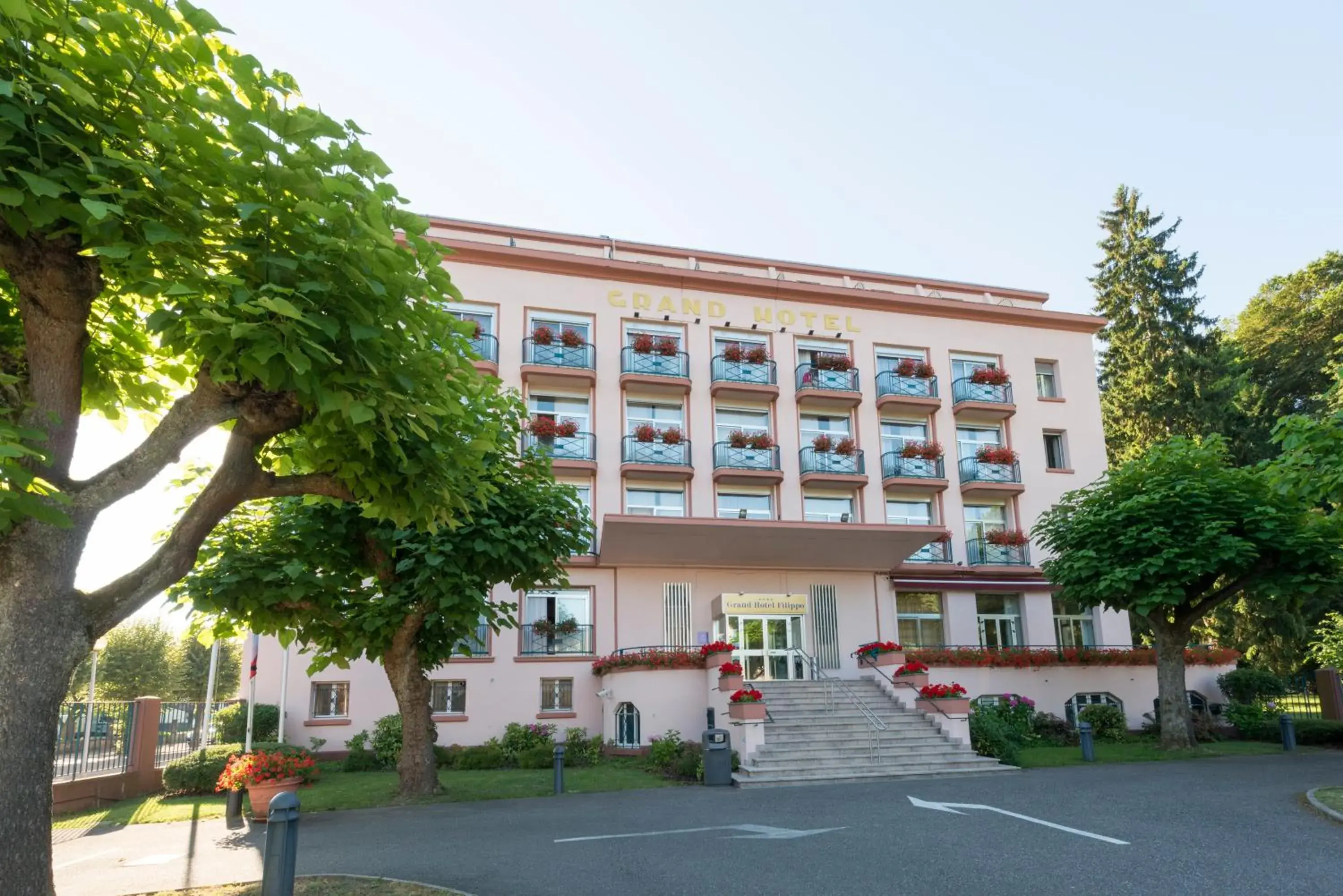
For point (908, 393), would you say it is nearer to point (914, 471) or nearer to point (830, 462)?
point (914, 471)

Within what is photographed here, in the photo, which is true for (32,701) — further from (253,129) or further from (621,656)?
(621,656)

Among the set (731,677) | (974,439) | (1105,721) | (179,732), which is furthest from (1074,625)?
(179,732)

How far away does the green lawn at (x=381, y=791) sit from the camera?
507 inches

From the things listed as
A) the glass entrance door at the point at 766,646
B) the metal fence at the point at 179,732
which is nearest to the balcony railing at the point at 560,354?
the glass entrance door at the point at 766,646

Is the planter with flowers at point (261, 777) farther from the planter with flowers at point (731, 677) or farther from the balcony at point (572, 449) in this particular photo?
the balcony at point (572, 449)

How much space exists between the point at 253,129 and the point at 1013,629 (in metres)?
25.9

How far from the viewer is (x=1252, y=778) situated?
13.1 m

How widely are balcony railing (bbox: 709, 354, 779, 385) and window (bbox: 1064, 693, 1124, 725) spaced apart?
1224cm

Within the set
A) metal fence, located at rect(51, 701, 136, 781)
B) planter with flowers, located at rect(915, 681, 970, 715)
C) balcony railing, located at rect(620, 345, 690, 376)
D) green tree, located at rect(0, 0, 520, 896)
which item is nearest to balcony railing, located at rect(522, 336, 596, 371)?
balcony railing, located at rect(620, 345, 690, 376)

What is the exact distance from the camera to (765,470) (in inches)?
963

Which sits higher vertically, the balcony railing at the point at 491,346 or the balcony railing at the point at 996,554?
the balcony railing at the point at 491,346

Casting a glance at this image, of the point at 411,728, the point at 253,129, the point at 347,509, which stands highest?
the point at 253,129

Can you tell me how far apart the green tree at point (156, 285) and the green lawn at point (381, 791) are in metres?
8.45

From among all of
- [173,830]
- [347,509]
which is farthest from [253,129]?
[173,830]
